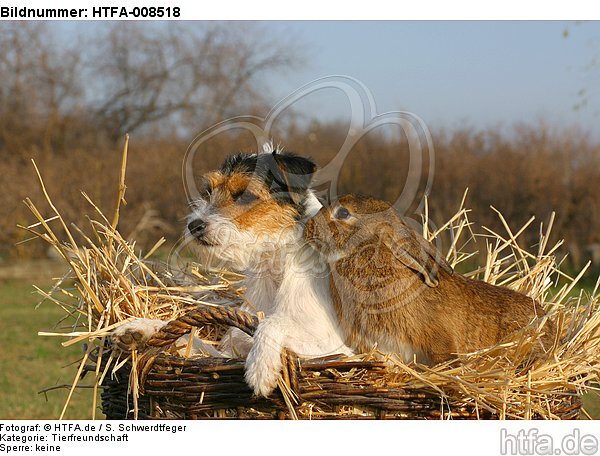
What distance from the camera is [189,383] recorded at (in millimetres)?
3422

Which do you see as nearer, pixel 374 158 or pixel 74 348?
pixel 74 348

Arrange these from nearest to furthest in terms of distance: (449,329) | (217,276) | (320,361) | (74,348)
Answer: (320,361) → (449,329) → (217,276) → (74,348)

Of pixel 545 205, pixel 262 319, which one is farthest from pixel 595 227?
pixel 262 319

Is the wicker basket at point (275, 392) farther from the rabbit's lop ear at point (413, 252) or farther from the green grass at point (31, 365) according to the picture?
the green grass at point (31, 365)

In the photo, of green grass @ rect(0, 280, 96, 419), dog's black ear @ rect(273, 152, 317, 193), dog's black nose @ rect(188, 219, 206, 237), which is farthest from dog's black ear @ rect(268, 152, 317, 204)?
green grass @ rect(0, 280, 96, 419)

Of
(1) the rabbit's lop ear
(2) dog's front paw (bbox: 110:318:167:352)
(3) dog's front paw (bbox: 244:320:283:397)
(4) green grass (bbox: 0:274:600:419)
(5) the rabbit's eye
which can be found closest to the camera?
(3) dog's front paw (bbox: 244:320:283:397)

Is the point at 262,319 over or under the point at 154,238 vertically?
over

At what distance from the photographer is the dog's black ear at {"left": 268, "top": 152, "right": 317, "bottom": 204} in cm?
425

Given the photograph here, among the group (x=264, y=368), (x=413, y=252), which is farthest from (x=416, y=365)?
(x=264, y=368)

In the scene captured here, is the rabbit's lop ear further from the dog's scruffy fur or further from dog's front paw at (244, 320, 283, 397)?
dog's front paw at (244, 320, 283, 397)

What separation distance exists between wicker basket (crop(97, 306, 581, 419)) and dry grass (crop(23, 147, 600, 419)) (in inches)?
3.0

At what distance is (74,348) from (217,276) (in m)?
6.39

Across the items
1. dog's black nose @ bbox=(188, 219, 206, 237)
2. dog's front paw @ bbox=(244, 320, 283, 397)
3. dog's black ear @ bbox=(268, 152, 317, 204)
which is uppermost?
dog's black ear @ bbox=(268, 152, 317, 204)

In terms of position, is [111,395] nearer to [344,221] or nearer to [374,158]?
[344,221]
